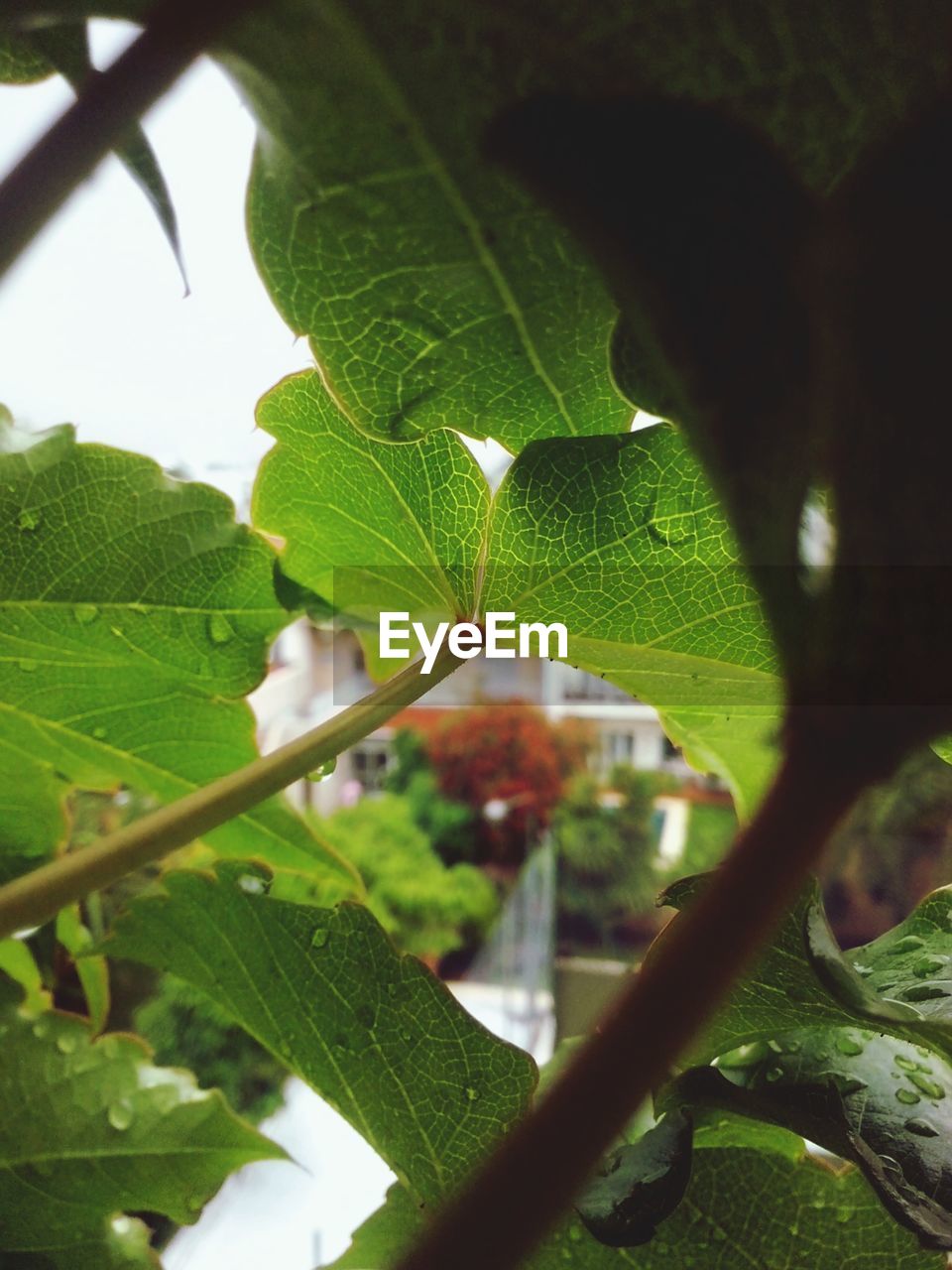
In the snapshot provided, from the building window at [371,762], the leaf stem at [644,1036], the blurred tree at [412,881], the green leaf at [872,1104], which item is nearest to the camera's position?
the leaf stem at [644,1036]

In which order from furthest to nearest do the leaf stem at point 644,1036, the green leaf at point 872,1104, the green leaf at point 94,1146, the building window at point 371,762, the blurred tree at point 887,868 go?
1. the building window at point 371,762
2. the blurred tree at point 887,868
3. the green leaf at point 94,1146
4. the green leaf at point 872,1104
5. the leaf stem at point 644,1036

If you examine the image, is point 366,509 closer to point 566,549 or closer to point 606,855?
point 566,549

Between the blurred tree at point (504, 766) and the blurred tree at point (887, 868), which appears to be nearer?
the blurred tree at point (887, 868)

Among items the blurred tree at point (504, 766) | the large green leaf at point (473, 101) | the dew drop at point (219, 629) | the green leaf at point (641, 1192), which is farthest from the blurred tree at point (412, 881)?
the large green leaf at point (473, 101)

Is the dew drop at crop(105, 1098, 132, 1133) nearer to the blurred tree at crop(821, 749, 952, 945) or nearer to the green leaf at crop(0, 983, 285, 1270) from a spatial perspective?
the green leaf at crop(0, 983, 285, 1270)

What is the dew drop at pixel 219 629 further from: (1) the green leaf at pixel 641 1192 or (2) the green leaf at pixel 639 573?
(1) the green leaf at pixel 641 1192

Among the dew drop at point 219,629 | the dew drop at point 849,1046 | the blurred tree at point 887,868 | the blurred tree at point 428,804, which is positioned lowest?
the blurred tree at point 428,804

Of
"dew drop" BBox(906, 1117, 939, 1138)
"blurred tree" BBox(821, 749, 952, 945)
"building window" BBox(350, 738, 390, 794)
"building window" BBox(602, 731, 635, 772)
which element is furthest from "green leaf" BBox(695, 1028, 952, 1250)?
"building window" BBox(602, 731, 635, 772)

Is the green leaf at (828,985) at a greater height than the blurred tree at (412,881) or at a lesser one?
greater
